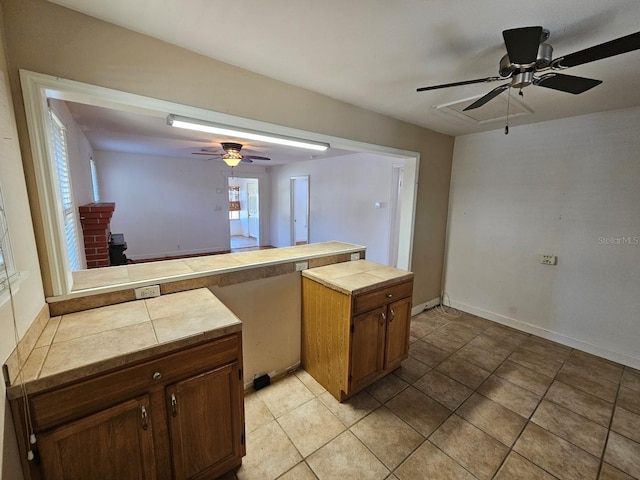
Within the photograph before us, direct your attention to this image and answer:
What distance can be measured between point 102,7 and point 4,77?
510 millimetres

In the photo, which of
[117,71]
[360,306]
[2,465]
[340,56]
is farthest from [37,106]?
[360,306]

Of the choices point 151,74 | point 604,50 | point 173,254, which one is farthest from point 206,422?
point 173,254

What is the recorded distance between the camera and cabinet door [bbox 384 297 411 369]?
2.17 meters

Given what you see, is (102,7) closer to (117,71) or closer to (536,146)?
(117,71)

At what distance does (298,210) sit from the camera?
727 centimetres

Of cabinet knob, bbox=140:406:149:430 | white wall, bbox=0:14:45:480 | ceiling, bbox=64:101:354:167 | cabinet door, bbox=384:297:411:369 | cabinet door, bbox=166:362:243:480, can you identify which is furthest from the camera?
ceiling, bbox=64:101:354:167

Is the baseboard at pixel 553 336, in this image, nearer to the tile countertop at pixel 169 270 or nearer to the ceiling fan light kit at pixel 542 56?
the tile countertop at pixel 169 270

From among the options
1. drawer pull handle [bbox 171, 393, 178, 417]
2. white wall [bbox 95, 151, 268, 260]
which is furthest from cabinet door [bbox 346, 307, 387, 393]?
white wall [bbox 95, 151, 268, 260]

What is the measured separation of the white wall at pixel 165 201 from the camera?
571cm

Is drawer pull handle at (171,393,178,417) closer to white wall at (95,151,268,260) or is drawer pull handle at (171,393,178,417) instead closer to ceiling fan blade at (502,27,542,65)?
ceiling fan blade at (502,27,542,65)

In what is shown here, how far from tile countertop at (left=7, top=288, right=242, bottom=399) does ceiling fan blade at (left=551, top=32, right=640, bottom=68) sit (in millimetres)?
1953

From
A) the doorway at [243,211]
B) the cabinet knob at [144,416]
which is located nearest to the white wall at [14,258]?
the cabinet knob at [144,416]

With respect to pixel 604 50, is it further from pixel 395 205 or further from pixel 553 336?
pixel 395 205

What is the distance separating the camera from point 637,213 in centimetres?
240
